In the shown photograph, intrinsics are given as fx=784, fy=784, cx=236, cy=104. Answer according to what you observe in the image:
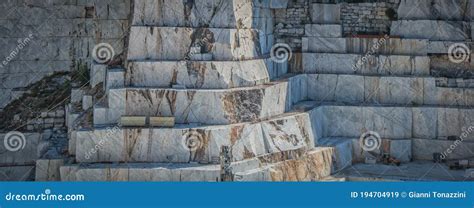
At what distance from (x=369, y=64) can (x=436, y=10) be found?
13.1 feet

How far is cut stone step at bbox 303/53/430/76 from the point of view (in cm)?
3266

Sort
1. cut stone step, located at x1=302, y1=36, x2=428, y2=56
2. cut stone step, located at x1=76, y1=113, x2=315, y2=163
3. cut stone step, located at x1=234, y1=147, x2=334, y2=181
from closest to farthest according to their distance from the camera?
cut stone step, located at x1=234, y1=147, x2=334, y2=181
cut stone step, located at x1=76, y1=113, x2=315, y2=163
cut stone step, located at x1=302, y1=36, x2=428, y2=56

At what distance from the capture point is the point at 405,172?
2948 cm

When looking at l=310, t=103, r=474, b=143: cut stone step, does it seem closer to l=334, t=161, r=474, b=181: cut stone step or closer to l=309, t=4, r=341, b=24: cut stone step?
l=334, t=161, r=474, b=181: cut stone step

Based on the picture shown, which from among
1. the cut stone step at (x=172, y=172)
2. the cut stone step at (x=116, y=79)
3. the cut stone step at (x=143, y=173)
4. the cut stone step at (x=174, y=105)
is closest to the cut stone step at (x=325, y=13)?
the cut stone step at (x=174, y=105)

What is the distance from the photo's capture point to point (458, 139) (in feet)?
102

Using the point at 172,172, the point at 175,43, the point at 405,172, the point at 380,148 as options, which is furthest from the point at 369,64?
the point at 172,172

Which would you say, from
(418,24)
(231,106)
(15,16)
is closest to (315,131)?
(231,106)

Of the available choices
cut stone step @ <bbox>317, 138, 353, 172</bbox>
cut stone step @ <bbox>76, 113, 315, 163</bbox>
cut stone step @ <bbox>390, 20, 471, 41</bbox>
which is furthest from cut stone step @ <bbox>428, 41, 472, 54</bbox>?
cut stone step @ <bbox>76, 113, 315, 163</bbox>

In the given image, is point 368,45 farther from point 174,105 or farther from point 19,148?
point 19,148

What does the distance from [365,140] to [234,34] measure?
7.19 m

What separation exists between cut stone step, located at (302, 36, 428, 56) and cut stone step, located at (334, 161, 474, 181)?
4.99m

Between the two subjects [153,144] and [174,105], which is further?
[174,105]

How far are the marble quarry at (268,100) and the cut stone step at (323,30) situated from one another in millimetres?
43
